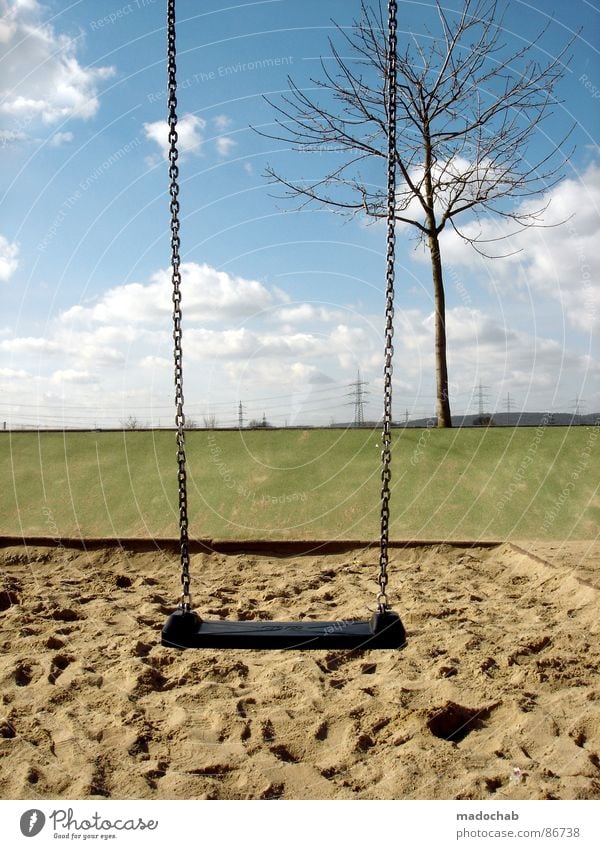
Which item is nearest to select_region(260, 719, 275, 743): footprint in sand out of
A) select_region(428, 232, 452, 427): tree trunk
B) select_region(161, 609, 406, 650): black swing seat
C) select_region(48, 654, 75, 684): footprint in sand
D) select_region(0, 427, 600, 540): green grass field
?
select_region(161, 609, 406, 650): black swing seat

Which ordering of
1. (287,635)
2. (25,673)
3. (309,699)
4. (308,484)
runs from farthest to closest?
(308,484)
(25,673)
(309,699)
(287,635)

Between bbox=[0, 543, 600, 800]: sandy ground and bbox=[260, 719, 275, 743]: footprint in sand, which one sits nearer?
bbox=[0, 543, 600, 800]: sandy ground

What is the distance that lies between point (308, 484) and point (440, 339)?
2840mm

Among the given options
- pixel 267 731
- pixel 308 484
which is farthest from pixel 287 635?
pixel 308 484

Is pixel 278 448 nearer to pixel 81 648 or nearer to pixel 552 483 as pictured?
pixel 552 483

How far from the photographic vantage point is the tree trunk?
8250 mm

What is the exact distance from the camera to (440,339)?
8.34 m

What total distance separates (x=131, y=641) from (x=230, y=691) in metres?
0.88

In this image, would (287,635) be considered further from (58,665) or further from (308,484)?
(308,484)

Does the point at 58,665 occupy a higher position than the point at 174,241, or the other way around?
the point at 174,241

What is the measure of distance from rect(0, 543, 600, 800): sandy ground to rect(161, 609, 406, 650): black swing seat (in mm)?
359

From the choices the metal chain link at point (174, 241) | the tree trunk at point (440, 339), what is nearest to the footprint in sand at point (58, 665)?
the metal chain link at point (174, 241)

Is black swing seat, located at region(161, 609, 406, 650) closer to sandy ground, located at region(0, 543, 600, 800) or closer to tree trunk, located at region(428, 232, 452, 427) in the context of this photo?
sandy ground, located at region(0, 543, 600, 800)

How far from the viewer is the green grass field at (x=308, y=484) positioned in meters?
6.33
